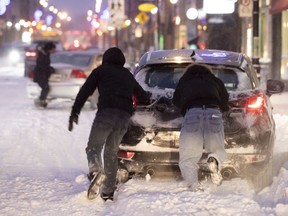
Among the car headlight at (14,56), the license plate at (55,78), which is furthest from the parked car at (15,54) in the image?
the license plate at (55,78)

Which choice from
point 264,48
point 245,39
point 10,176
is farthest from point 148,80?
point 245,39

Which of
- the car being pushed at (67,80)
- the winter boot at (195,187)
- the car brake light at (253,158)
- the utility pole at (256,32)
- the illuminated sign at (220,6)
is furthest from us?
the illuminated sign at (220,6)

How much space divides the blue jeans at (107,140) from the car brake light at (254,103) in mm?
1415

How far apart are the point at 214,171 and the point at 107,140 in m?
1.19

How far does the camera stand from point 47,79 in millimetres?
16734

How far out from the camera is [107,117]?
6875 millimetres

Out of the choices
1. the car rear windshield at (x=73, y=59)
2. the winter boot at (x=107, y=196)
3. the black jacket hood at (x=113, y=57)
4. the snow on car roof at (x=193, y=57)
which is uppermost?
the black jacket hood at (x=113, y=57)

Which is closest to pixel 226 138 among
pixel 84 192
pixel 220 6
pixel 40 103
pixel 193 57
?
pixel 193 57

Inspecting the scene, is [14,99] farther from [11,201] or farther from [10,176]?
[11,201]

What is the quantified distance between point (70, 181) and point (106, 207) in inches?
58.7

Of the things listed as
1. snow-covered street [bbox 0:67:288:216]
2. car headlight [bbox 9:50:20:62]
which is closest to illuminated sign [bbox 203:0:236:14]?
snow-covered street [bbox 0:67:288:216]

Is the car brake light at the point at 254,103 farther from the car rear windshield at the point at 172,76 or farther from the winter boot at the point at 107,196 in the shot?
the winter boot at the point at 107,196

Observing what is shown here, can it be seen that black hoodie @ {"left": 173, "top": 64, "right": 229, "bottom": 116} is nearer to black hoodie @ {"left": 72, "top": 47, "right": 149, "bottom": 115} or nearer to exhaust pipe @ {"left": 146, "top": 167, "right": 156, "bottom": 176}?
black hoodie @ {"left": 72, "top": 47, "right": 149, "bottom": 115}

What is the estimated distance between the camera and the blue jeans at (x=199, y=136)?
701cm
